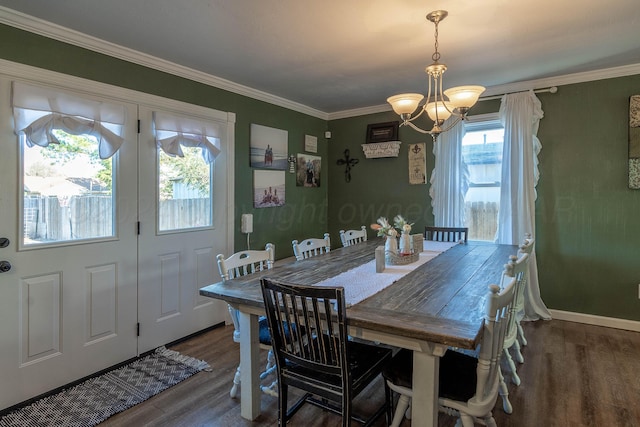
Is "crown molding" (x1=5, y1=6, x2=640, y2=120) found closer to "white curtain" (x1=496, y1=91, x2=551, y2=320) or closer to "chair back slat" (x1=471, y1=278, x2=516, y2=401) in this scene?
"white curtain" (x1=496, y1=91, x2=551, y2=320)

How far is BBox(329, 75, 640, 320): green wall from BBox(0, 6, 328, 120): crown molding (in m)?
2.53

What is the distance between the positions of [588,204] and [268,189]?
3142 mm

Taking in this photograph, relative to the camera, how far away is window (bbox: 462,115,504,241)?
3.79 m

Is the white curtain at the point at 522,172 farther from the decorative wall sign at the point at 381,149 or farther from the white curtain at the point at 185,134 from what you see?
the white curtain at the point at 185,134

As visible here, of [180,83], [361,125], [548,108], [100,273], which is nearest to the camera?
[100,273]

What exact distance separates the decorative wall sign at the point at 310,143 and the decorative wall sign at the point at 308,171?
0.26 ft

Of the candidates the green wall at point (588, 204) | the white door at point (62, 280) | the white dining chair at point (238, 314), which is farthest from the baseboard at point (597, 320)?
the white door at point (62, 280)

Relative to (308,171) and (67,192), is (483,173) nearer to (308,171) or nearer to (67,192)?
(308,171)

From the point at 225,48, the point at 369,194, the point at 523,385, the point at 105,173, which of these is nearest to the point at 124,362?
the point at 105,173

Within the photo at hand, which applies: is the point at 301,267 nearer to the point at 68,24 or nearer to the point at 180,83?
the point at 180,83

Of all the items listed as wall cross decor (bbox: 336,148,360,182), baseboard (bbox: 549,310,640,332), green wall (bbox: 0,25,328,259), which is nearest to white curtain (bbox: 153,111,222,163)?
green wall (bbox: 0,25,328,259)

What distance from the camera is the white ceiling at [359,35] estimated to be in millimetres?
2043

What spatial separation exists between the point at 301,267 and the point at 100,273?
1.46 meters

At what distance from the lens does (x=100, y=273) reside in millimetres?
2531
